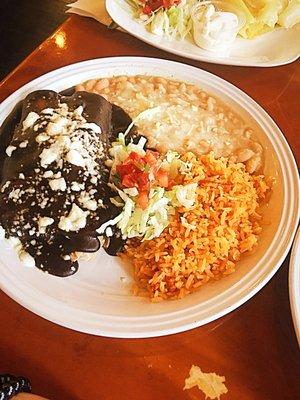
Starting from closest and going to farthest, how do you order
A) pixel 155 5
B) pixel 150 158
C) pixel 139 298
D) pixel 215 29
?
pixel 139 298 < pixel 150 158 < pixel 215 29 < pixel 155 5

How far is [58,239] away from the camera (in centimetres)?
137

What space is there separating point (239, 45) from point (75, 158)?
3.17 feet

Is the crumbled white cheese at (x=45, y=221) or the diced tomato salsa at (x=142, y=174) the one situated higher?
the crumbled white cheese at (x=45, y=221)

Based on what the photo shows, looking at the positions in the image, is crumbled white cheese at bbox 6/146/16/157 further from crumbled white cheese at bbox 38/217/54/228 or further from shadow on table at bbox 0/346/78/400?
shadow on table at bbox 0/346/78/400

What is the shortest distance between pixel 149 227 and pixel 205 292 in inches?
9.0

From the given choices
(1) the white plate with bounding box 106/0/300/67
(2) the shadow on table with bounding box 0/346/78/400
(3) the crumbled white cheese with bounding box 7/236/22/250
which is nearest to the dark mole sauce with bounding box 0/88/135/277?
(3) the crumbled white cheese with bounding box 7/236/22/250

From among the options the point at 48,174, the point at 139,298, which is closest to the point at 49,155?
the point at 48,174

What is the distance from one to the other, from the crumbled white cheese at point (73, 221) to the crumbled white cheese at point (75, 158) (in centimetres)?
12

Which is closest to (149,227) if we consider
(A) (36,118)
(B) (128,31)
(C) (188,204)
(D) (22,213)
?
(C) (188,204)

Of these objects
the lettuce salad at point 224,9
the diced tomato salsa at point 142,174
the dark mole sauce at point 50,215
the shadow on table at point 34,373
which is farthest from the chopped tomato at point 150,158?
the lettuce salad at point 224,9

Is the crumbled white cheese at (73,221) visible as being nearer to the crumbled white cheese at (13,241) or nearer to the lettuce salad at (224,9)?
the crumbled white cheese at (13,241)

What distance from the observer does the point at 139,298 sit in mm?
1372

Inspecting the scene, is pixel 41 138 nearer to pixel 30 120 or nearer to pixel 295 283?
pixel 30 120

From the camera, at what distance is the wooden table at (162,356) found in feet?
4.07
